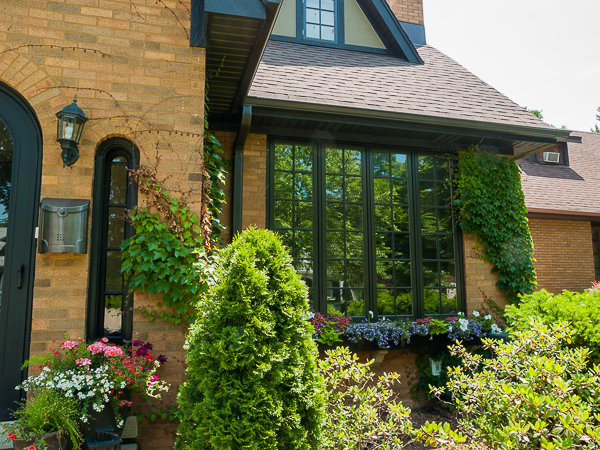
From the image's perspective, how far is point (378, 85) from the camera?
19.7 feet

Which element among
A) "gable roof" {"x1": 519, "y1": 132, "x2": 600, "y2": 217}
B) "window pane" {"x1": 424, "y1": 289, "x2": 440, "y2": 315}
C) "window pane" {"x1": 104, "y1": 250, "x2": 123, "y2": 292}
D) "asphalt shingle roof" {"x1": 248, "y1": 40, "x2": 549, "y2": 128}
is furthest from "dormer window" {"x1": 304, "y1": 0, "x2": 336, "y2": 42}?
"gable roof" {"x1": 519, "y1": 132, "x2": 600, "y2": 217}

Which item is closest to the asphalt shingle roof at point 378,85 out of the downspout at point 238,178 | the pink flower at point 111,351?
the downspout at point 238,178

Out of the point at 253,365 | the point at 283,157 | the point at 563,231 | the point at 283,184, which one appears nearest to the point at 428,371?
the point at 283,184

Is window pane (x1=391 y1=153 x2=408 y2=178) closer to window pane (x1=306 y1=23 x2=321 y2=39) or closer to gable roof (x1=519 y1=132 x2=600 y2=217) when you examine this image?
window pane (x1=306 y1=23 x2=321 y2=39)

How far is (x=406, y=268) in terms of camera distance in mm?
5602

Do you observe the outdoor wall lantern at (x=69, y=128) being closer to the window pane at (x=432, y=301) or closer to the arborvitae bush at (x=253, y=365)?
the arborvitae bush at (x=253, y=365)

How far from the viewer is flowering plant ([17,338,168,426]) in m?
2.83

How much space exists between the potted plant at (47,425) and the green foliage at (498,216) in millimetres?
5148

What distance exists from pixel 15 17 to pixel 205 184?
2.08m

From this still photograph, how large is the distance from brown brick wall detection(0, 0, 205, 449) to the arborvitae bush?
107 cm

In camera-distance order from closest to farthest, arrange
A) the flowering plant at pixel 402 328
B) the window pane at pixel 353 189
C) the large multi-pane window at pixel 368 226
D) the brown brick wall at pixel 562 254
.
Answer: the flowering plant at pixel 402 328, the large multi-pane window at pixel 368 226, the window pane at pixel 353 189, the brown brick wall at pixel 562 254

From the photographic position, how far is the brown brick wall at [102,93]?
332cm

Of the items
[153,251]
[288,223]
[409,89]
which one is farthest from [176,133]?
[409,89]

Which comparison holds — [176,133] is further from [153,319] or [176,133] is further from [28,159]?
[153,319]
